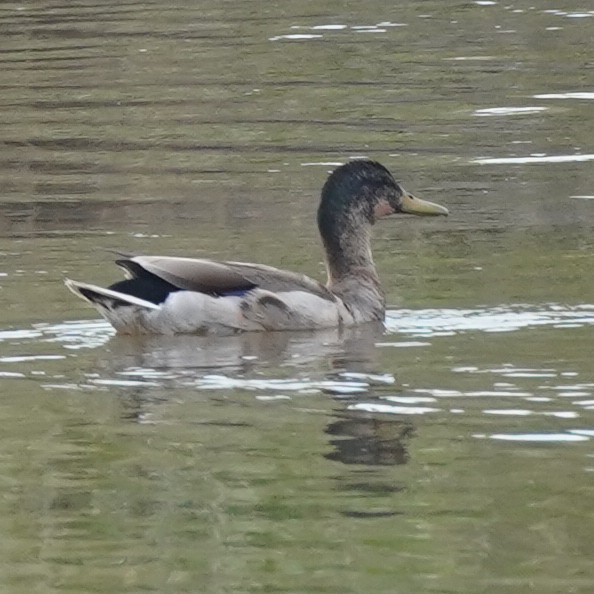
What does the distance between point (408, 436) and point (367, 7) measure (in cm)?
2645

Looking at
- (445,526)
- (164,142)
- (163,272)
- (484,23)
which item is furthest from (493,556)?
(484,23)

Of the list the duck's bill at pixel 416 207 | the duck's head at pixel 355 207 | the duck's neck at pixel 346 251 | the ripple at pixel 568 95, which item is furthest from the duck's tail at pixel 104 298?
the ripple at pixel 568 95

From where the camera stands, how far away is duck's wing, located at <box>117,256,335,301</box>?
12.6 metres

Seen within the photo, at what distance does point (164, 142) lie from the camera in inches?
869

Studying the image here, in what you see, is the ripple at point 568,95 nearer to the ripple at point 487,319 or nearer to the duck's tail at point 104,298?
the ripple at point 487,319

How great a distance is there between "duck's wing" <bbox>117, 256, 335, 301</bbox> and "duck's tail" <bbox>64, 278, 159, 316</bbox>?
176 mm

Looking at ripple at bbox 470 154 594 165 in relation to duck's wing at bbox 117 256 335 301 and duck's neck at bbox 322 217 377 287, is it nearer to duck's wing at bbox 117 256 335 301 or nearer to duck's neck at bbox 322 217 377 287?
duck's neck at bbox 322 217 377 287

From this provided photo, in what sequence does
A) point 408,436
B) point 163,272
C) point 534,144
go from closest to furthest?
point 408,436 < point 163,272 < point 534,144

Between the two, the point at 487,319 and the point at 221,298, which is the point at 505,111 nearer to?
the point at 487,319

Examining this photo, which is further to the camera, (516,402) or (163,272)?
(163,272)

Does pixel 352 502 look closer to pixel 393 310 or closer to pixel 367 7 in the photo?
pixel 393 310

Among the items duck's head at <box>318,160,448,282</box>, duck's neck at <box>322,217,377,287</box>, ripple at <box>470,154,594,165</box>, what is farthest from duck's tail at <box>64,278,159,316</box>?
ripple at <box>470,154,594,165</box>

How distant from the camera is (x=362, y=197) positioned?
46.9 ft

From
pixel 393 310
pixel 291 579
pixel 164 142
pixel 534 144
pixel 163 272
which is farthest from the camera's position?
pixel 164 142
